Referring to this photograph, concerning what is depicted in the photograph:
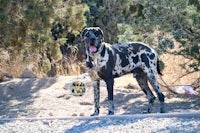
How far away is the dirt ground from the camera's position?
10961 mm

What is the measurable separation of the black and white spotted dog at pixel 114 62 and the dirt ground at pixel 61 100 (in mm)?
716

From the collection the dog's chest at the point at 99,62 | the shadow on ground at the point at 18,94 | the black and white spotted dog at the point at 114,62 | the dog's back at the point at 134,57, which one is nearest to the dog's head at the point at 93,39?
the black and white spotted dog at the point at 114,62

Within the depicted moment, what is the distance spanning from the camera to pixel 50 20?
12.7m

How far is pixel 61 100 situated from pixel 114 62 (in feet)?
8.80

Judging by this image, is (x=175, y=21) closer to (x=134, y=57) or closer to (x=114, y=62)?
(x=134, y=57)

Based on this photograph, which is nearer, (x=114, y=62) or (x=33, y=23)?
(x=114, y=62)

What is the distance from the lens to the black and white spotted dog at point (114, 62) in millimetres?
9594

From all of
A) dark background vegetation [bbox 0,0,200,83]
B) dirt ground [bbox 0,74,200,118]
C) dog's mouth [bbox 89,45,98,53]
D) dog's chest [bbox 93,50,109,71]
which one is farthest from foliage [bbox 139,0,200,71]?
dog's mouth [bbox 89,45,98,53]

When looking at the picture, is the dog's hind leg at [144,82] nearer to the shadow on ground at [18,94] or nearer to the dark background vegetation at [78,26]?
the dark background vegetation at [78,26]

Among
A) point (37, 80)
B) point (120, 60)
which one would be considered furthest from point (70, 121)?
point (37, 80)

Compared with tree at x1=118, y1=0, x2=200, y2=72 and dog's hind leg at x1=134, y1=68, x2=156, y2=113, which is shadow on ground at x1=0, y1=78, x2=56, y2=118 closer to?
dog's hind leg at x1=134, y1=68, x2=156, y2=113

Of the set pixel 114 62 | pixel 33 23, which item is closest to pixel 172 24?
pixel 114 62

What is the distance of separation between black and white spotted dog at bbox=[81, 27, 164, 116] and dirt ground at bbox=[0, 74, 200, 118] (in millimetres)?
716

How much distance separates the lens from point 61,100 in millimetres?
12148
